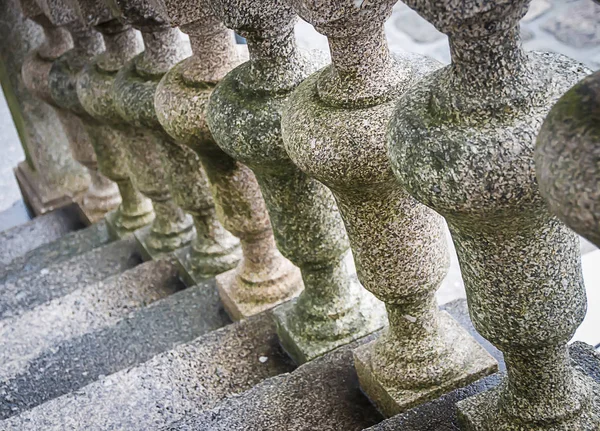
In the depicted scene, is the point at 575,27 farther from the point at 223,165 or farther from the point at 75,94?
the point at 223,165

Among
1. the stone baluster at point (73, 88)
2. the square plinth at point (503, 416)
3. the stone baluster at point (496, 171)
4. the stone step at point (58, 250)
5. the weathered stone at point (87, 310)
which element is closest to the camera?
the stone baluster at point (496, 171)

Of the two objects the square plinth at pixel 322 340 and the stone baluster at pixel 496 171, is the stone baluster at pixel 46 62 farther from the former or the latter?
the stone baluster at pixel 496 171

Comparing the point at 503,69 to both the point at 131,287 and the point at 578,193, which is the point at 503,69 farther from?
the point at 131,287

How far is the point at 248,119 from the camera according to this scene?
176cm

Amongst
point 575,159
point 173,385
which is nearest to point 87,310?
point 173,385

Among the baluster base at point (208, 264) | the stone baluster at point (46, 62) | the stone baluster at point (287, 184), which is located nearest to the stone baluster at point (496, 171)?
the stone baluster at point (287, 184)

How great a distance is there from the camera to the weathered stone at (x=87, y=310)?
278cm

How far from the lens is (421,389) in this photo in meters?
1.83

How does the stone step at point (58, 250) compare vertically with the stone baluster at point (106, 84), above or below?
below

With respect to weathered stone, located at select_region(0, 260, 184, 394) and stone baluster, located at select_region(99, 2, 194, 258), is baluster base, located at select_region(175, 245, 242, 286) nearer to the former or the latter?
weathered stone, located at select_region(0, 260, 184, 394)

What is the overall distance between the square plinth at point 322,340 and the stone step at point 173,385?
0.21 feet

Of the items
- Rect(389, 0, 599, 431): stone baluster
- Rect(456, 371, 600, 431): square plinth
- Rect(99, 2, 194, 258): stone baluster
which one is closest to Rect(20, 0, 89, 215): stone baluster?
Rect(99, 2, 194, 258): stone baluster

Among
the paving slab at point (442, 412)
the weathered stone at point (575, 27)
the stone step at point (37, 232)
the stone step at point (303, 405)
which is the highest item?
the paving slab at point (442, 412)

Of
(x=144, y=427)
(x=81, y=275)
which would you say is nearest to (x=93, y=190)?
(x=81, y=275)
